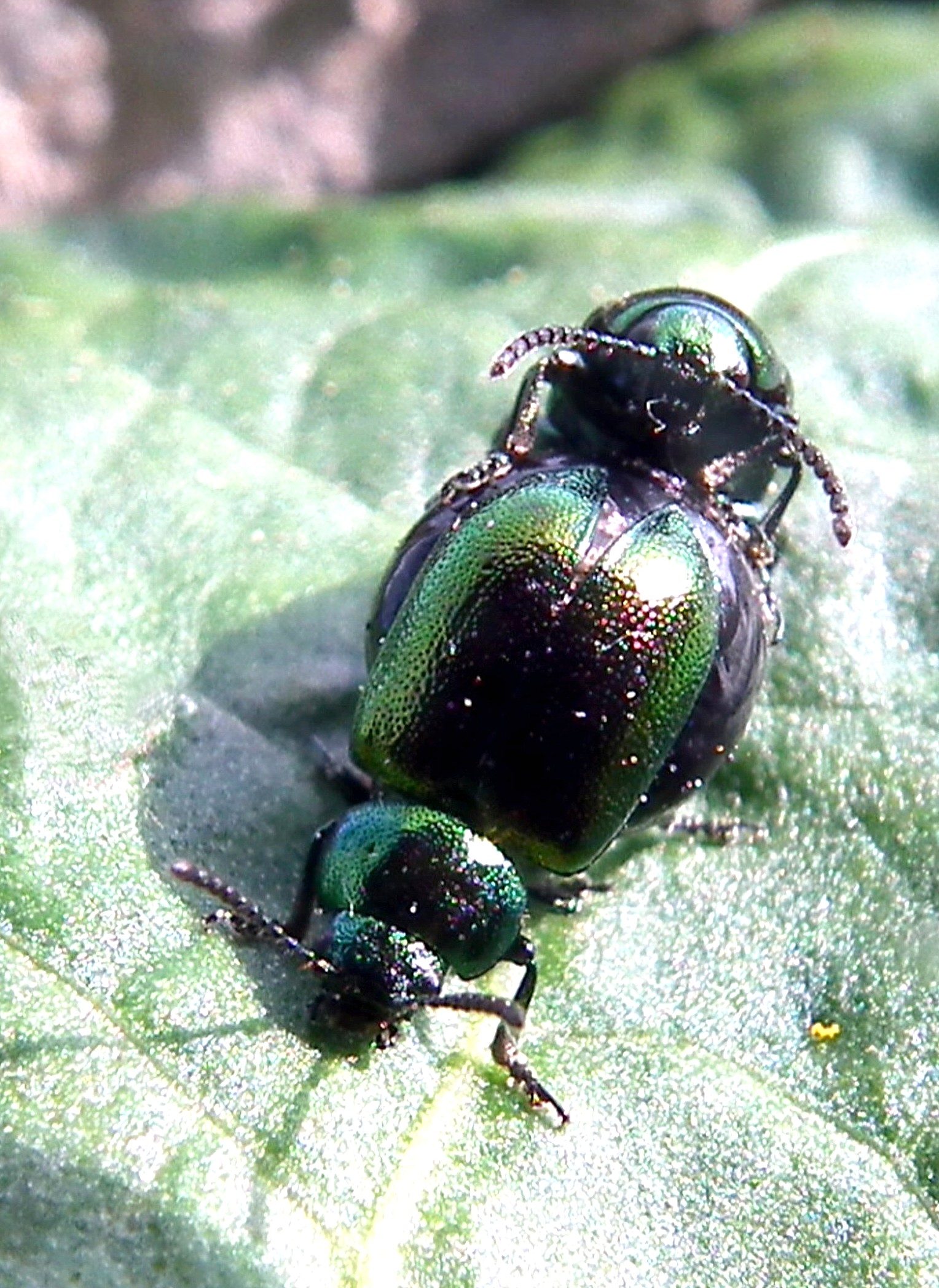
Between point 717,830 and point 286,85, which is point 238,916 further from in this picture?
point 286,85

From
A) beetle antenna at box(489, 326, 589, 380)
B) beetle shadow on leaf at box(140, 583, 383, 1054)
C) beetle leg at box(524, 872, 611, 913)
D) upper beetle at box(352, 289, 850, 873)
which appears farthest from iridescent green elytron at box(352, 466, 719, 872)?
beetle antenna at box(489, 326, 589, 380)

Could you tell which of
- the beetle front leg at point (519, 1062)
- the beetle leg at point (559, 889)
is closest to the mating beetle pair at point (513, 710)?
the beetle front leg at point (519, 1062)

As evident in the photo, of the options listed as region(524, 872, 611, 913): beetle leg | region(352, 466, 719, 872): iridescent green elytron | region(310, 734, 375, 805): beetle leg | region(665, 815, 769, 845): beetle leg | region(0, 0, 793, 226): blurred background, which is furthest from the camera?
region(0, 0, 793, 226): blurred background

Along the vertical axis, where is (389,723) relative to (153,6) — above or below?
below

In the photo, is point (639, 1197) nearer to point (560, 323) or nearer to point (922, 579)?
point (922, 579)

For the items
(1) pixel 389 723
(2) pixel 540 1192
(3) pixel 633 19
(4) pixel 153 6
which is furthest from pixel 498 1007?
(3) pixel 633 19

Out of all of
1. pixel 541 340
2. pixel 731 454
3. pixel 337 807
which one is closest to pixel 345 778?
pixel 337 807

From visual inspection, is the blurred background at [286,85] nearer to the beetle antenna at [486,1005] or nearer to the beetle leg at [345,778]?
the beetle leg at [345,778]

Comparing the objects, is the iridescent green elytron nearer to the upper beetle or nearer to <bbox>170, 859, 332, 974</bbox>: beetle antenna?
the upper beetle
